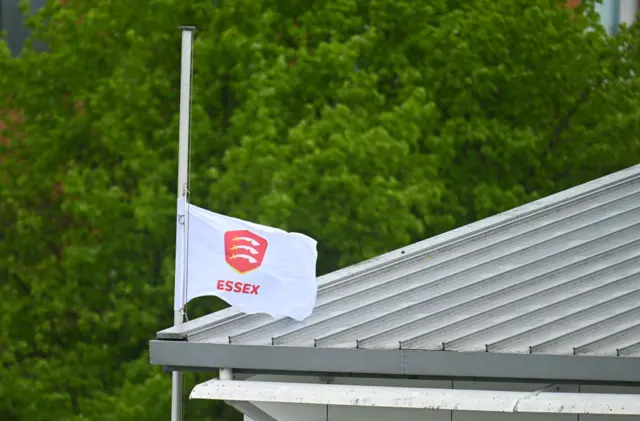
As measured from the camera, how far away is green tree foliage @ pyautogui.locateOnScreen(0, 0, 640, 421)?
15664mm

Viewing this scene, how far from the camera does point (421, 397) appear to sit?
9.45 m

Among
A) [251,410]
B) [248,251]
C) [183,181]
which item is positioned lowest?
[251,410]

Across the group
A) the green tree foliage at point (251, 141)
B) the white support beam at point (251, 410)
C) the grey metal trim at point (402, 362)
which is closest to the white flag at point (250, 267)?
the grey metal trim at point (402, 362)

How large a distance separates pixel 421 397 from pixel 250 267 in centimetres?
187

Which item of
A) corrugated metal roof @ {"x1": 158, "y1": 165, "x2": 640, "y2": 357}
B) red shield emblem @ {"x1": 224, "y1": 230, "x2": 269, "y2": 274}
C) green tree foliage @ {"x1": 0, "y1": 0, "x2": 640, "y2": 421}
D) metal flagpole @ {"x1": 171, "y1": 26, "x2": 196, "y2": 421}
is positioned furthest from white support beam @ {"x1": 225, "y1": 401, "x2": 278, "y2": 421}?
green tree foliage @ {"x1": 0, "y1": 0, "x2": 640, "y2": 421}

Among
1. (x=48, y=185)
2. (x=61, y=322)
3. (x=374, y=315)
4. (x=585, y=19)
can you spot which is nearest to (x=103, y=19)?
(x=48, y=185)

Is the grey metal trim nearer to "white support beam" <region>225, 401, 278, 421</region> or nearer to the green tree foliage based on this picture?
"white support beam" <region>225, 401, 278, 421</region>

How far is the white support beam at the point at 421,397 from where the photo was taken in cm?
911

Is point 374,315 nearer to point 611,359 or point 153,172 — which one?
point 611,359

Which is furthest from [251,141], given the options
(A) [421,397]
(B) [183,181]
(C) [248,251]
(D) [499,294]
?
(A) [421,397]

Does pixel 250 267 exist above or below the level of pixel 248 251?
below

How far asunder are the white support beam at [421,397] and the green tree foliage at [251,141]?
528cm

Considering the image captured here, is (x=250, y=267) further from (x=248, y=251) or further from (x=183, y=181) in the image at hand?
(x=183, y=181)

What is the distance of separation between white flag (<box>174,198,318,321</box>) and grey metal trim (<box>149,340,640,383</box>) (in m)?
0.43
